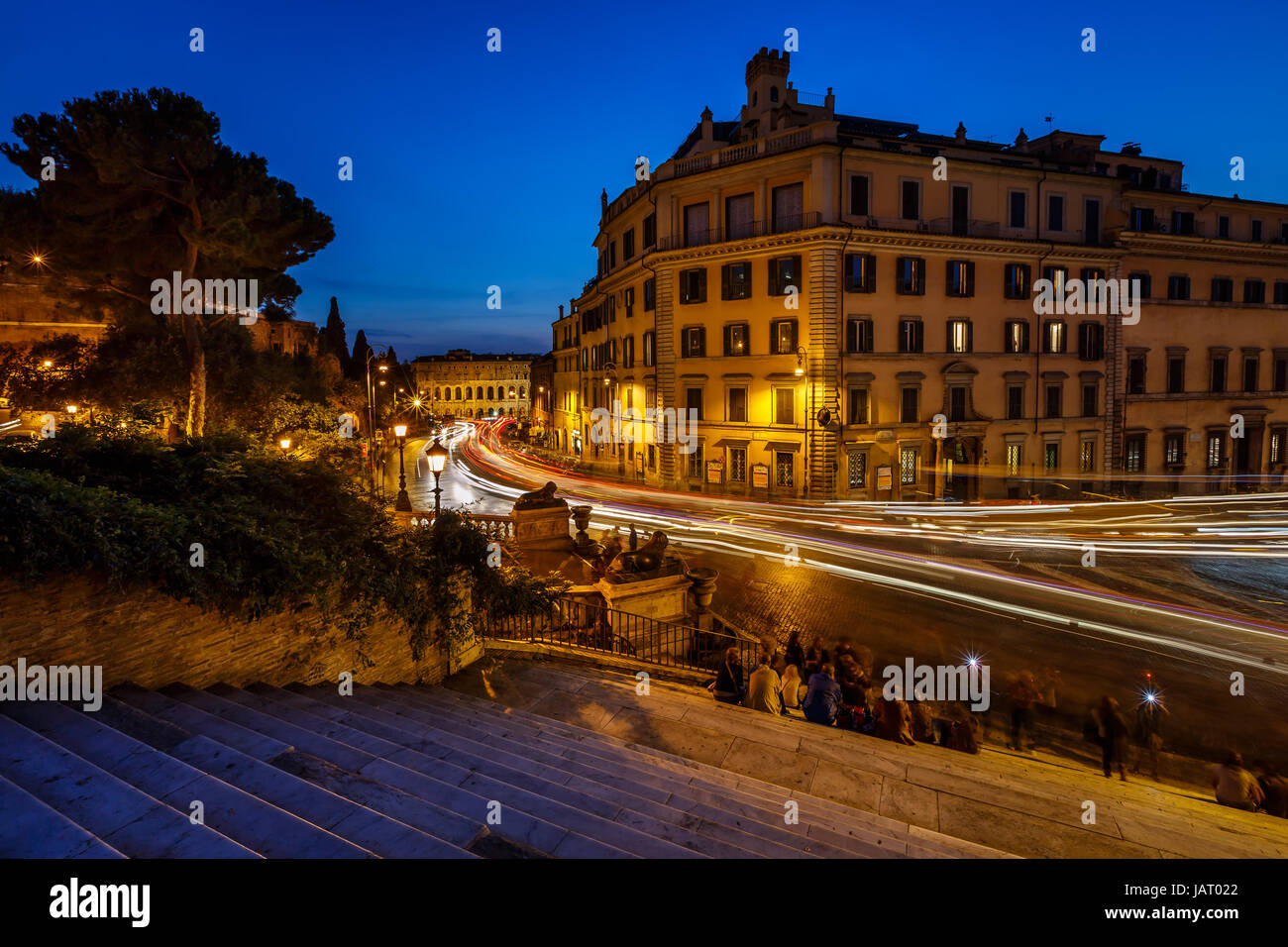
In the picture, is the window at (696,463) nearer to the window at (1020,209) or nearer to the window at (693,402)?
the window at (693,402)

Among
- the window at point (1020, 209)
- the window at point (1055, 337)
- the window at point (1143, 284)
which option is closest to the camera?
the window at point (1020, 209)

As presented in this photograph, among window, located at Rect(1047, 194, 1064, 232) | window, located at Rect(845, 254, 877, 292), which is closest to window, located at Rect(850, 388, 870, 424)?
window, located at Rect(845, 254, 877, 292)

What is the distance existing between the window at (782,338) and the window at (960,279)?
7898mm

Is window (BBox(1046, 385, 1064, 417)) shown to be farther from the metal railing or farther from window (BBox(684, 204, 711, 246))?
the metal railing

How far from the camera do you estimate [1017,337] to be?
33094 mm

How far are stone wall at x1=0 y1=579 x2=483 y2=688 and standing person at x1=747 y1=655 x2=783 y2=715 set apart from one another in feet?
16.0

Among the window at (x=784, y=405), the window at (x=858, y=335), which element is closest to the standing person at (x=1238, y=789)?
the window at (x=784, y=405)

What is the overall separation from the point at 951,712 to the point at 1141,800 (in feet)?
10.3

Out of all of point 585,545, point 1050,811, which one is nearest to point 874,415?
point 585,545

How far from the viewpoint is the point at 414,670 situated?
8.68m

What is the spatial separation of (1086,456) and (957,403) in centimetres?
916

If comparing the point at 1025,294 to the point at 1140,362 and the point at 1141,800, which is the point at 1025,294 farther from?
the point at 1141,800

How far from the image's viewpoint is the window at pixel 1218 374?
125 ft

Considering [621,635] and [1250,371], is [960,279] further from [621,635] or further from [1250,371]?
[621,635]
